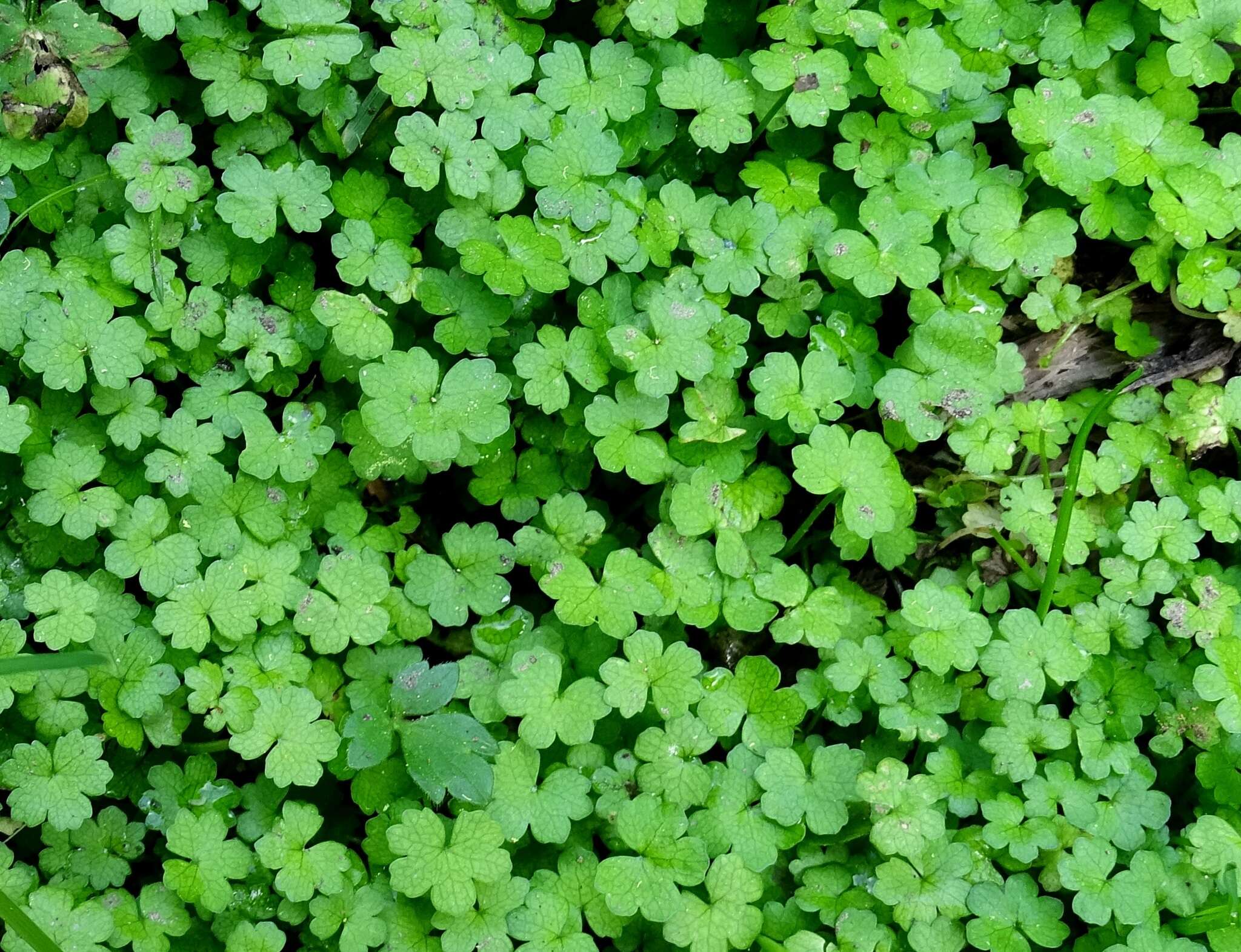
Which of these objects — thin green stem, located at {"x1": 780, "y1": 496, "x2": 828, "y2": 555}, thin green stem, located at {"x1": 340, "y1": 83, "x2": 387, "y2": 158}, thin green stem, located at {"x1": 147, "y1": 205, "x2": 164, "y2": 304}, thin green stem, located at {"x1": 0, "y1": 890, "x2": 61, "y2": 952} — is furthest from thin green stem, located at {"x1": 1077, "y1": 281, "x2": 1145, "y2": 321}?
thin green stem, located at {"x1": 0, "y1": 890, "x2": 61, "y2": 952}

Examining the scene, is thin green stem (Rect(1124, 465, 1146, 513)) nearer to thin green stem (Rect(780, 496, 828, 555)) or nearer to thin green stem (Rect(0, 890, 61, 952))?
thin green stem (Rect(780, 496, 828, 555))

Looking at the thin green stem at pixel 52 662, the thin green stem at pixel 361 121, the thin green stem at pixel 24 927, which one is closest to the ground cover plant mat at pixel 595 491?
the thin green stem at pixel 361 121

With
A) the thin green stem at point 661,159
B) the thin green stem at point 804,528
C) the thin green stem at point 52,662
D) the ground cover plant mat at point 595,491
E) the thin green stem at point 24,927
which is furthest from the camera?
the thin green stem at point 661,159

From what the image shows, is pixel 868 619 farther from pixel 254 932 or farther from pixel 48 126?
pixel 48 126

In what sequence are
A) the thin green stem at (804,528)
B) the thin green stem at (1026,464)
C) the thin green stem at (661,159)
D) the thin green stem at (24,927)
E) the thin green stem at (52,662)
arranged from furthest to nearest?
the thin green stem at (1026,464)
the thin green stem at (661,159)
the thin green stem at (804,528)
the thin green stem at (24,927)
the thin green stem at (52,662)

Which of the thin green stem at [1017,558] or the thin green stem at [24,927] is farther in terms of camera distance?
the thin green stem at [1017,558]

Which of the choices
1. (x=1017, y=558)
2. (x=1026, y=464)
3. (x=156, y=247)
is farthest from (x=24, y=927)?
(x=1026, y=464)

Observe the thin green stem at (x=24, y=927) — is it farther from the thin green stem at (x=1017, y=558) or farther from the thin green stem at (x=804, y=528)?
the thin green stem at (x=1017, y=558)
